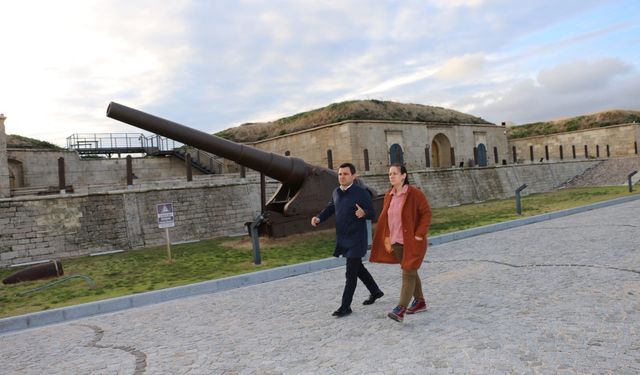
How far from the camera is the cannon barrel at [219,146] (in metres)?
8.72

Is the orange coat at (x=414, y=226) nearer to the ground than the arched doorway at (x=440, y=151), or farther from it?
nearer to the ground

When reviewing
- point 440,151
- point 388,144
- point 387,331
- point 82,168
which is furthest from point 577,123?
point 387,331

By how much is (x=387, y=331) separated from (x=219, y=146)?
6774 millimetres

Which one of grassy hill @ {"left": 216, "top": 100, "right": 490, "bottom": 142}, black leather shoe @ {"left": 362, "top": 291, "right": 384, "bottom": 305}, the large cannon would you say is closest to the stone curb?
black leather shoe @ {"left": 362, "top": 291, "right": 384, "bottom": 305}

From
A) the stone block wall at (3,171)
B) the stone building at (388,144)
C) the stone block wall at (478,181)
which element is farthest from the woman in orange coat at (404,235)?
the stone building at (388,144)

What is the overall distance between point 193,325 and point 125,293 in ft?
7.36

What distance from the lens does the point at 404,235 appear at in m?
4.04

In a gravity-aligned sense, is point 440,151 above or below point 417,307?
above

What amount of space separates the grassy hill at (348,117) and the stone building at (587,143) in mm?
8517

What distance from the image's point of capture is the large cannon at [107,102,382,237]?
32.0 feet

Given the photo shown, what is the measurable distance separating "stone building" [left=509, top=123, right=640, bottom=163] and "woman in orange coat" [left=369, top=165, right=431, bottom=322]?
3532 centimetres

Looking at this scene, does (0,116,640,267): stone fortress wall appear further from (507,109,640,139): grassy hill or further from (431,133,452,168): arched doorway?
(507,109,640,139): grassy hill

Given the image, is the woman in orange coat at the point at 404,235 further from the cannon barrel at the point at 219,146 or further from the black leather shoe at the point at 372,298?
the cannon barrel at the point at 219,146

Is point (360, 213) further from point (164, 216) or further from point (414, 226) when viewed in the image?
point (164, 216)
